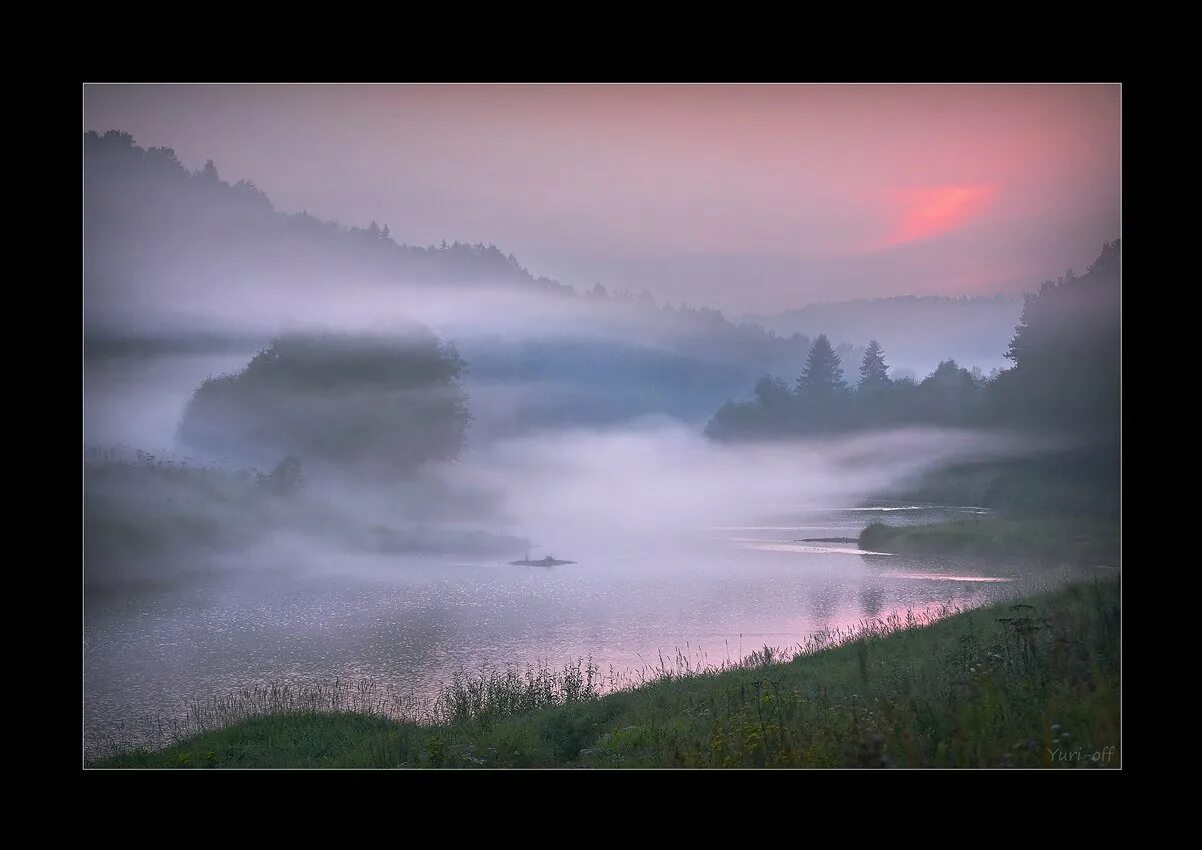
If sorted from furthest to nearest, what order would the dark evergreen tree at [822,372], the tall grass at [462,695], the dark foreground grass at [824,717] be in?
the dark evergreen tree at [822,372], the tall grass at [462,695], the dark foreground grass at [824,717]

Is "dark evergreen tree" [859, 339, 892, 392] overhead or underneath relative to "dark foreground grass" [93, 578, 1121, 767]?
overhead

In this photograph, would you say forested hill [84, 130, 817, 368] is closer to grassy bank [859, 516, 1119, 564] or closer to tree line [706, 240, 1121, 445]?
tree line [706, 240, 1121, 445]

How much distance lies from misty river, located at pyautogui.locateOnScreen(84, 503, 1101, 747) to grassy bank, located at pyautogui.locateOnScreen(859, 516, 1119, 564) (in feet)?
0.31

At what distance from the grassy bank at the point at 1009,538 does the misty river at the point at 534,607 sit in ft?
0.31

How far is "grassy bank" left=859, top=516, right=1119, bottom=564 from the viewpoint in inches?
286

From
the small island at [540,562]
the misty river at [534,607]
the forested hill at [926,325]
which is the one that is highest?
the forested hill at [926,325]

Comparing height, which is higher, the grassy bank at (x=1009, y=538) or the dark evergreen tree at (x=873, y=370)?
the dark evergreen tree at (x=873, y=370)

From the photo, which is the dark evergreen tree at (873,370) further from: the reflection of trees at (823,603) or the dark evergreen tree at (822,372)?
the reflection of trees at (823,603)

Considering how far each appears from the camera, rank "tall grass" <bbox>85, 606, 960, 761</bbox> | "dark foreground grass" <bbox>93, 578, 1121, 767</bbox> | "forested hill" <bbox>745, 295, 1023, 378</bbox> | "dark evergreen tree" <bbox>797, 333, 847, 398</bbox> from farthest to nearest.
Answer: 1. "dark evergreen tree" <bbox>797, 333, 847, 398</bbox>
2. "forested hill" <bbox>745, 295, 1023, 378</bbox>
3. "tall grass" <bbox>85, 606, 960, 761</bbox>
4. "dark foreground grass" <bbox>93, 578, 1121, 767</bbox>

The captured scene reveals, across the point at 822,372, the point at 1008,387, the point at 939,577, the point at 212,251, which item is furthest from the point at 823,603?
the point at 212,251

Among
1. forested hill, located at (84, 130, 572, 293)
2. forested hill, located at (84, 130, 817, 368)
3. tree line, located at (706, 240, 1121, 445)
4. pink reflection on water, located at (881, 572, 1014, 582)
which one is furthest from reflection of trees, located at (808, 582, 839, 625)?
forested hill, located at (84, 130, 572, 293)

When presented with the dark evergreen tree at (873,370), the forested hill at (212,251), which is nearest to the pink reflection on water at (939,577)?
the dark evergreen tree at (873,370)

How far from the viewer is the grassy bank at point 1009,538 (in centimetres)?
726
